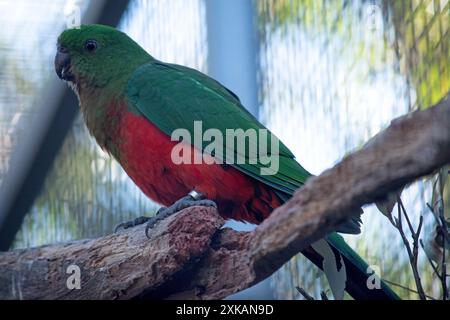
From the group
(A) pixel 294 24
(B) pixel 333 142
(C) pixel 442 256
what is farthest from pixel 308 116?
(C) pixel 442 256

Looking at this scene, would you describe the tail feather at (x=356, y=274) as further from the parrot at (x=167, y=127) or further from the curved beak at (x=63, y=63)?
the curved beak at (x=63, y=63)

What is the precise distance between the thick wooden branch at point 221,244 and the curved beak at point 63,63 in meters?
0.33

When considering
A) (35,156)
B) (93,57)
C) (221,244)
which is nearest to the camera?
(221,244)

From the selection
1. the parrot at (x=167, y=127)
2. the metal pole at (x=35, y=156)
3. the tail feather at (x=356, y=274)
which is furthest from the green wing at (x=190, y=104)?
the metal pole at (x=35, y=156)

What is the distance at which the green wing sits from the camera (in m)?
1.28

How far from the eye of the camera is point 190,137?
1302mm

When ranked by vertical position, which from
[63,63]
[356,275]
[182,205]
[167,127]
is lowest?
[356,275]

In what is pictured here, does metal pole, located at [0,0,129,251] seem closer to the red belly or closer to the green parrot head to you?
the green parrot head

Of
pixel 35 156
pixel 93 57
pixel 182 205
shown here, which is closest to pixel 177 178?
pixel 182 205

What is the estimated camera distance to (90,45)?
4.67 feet

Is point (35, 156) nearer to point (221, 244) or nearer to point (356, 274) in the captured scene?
point (221, 244)

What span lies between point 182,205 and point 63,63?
376mm

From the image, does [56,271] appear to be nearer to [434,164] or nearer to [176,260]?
[176,260]

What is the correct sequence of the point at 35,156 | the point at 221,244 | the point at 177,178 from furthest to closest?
the point at 35,156
the point at 177,178
the point at 221,244
